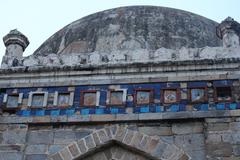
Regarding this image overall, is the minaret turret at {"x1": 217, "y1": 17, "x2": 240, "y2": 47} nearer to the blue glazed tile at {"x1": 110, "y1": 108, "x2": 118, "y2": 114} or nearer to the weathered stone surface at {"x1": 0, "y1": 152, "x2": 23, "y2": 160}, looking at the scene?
the blue glazed tile at {"x1": 110, "y1": 108, "x2": 118, "y2": 114}

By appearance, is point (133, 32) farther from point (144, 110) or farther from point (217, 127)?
point (217, 127)

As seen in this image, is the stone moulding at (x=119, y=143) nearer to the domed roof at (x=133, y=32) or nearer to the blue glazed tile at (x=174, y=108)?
the blue glazed tile at (x=174, y=108)

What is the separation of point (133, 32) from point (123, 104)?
2.30 metres

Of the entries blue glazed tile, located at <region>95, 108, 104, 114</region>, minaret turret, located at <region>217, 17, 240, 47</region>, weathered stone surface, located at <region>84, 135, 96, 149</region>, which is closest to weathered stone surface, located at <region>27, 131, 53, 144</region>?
weathered stone surface, located at <region>84, 135, 96, 149</region>

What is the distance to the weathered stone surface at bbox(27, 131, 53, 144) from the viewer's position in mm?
7945

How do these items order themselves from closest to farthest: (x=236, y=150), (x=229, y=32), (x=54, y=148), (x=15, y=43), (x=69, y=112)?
(x=236, y=150)
(x=54, y=148)
(x=69, y=112)
(x=229, y=32)
(x=15, y=43)

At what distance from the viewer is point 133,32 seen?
998 centimetres

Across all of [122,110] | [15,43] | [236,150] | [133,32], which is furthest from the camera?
[133,32]

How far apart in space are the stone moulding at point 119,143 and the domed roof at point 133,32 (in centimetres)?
217

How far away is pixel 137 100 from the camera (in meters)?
8.06

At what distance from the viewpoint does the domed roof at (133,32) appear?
9.79m

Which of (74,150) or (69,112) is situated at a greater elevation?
(69,112)

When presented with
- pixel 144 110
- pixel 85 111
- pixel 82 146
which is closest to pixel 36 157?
pixel 82 146

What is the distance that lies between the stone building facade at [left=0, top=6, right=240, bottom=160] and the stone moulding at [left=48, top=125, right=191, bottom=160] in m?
0.01
